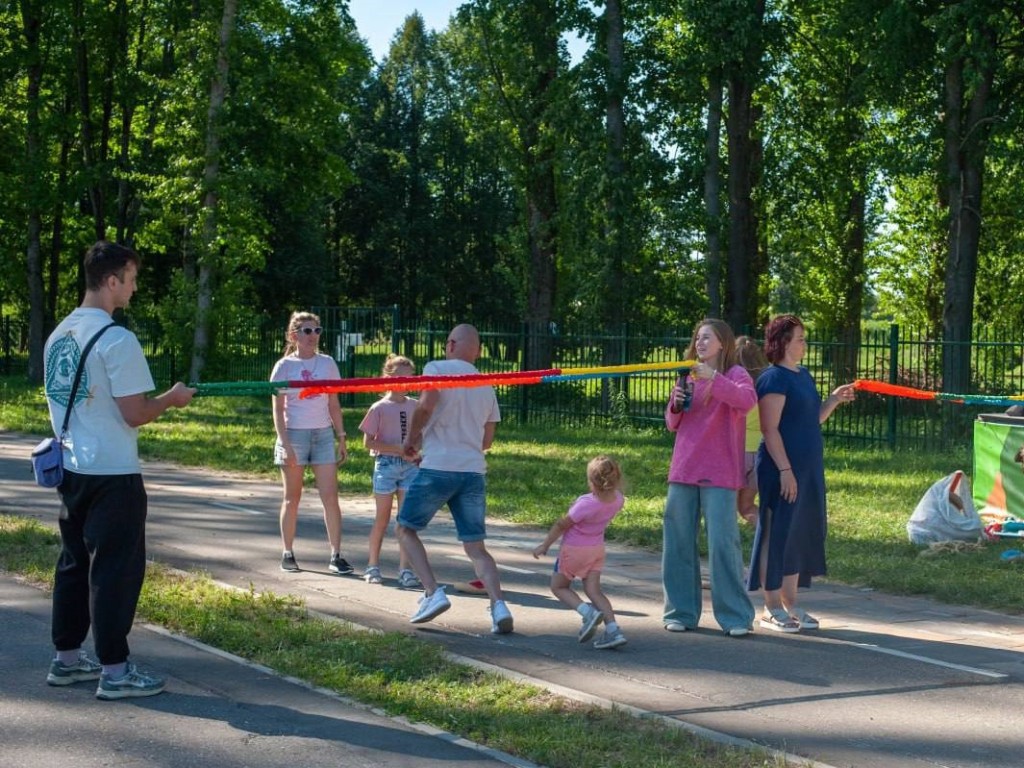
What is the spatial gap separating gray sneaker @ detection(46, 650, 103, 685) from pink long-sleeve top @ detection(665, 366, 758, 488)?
339 centimetres

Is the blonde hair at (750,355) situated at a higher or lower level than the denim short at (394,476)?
higher

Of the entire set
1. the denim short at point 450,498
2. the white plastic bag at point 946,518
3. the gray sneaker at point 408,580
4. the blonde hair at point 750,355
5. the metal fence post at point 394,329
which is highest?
the metal fence post at point 394,329

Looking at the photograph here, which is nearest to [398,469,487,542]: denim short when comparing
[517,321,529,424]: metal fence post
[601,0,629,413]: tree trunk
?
[517,321,529,424]: metal fence post

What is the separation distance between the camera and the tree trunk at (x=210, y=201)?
99.5 ft

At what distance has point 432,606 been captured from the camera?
26.3 ft

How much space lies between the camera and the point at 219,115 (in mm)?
30297

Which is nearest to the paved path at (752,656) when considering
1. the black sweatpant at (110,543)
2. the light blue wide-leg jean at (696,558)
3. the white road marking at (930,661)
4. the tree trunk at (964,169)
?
the white road marking at (930,661)

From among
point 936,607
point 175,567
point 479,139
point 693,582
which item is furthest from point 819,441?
point 479,139

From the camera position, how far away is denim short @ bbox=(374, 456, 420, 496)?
9.78 metres

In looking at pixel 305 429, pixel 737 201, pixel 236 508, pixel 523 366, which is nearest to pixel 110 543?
pixel 305 429

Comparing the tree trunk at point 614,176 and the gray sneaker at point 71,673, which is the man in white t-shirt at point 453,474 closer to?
the gray sneaker at point 71,673

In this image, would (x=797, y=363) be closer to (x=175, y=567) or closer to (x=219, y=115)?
(x=175, y=567)

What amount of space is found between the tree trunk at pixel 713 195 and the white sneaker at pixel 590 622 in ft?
71.8

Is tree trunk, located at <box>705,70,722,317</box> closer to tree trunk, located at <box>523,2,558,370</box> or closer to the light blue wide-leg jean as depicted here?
tree trunk, located at <box>523,2,558,370</box>
